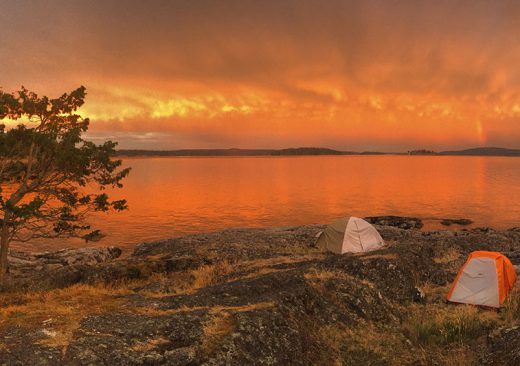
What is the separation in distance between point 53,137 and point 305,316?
16260mm

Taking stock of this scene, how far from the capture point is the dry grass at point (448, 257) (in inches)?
1020

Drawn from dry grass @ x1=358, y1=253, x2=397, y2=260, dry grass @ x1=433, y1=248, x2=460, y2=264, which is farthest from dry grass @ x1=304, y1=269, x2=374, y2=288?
dry grass @ x1=433, y1=248, x2=460, y2=264

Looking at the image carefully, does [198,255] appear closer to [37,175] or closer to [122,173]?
[122,173]

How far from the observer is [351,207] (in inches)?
Answer: 2975

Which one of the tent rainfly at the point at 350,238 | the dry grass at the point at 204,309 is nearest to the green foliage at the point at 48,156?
the dry grass at the point at 204,309

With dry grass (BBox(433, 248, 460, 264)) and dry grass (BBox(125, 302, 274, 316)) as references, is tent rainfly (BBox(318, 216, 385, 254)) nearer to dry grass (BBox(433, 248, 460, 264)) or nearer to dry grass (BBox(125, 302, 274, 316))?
dry grass (BBox(433, 248, 460, 264))

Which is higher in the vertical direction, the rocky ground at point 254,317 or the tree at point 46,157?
the tree at point 46,157

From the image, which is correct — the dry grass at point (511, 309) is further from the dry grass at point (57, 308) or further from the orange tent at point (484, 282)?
the dry grass at point (57, 308)

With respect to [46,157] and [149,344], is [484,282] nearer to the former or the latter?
[149,344]

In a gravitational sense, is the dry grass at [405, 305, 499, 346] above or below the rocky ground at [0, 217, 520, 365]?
below

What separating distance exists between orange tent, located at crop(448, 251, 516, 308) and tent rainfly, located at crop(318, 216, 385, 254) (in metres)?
9.48

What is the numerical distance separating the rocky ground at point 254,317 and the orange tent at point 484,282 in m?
0.57

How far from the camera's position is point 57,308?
44.0 ft

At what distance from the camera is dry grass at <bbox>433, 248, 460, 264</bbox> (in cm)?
2591
